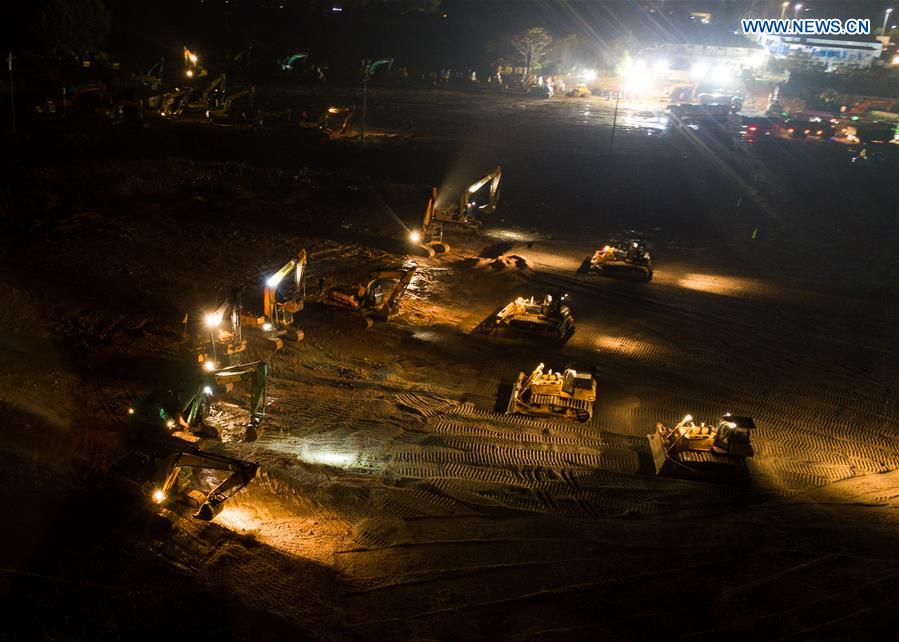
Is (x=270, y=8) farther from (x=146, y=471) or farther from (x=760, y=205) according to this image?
(x=146, y=471)

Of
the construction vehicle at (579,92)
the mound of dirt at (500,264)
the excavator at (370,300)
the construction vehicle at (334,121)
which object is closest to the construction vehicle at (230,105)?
the construction vehicle at (334,121)

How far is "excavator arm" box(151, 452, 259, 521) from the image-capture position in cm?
894

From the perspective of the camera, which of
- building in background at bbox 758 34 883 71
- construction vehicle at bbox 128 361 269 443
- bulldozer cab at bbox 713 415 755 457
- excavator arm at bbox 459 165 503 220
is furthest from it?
building in background at bbox 758 34 883 71

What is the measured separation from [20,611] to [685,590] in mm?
7101

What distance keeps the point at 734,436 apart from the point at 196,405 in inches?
326

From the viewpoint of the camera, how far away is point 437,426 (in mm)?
12117

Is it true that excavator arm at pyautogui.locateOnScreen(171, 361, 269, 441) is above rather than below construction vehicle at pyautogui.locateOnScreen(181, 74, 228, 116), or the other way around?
below

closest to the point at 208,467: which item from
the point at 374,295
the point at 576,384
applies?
the point at 576,384

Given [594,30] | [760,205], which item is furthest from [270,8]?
[760,205]

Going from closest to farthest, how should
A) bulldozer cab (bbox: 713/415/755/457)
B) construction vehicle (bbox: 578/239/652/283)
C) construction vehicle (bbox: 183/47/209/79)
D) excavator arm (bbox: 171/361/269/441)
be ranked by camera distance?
excavator arm (bbox: 171/361/269/441) < bulldozer cab (bbox: 713/415/755/457) < construction vehicle (bbox: 578/239/652/283) < construction vehicle (bbox: 183/47/209/79)

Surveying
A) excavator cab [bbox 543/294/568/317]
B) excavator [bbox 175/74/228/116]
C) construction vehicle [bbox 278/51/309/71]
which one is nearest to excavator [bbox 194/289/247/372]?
excavator cab [bbox 543/294/568/317]

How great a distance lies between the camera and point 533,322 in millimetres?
15750

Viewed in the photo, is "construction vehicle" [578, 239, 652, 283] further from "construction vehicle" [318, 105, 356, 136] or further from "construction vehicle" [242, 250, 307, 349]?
"construction vehicle" [318, 105, 356, 136]

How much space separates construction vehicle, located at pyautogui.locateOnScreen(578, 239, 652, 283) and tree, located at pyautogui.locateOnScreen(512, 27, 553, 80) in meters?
48.4
